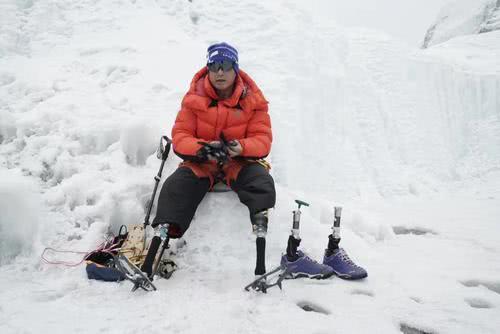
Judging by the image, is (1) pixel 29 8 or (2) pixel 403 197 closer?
(2) pixel 403 197

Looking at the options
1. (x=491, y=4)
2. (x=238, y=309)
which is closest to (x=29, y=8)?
(x=238, y=309)

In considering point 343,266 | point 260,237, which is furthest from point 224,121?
point 343,266

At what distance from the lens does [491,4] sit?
16.0m

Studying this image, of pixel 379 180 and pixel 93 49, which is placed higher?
pixel 93 49

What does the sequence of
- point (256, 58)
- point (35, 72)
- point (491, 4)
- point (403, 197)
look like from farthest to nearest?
point (491, 4), point (256, 58), point (403, 197), point (35, 72)

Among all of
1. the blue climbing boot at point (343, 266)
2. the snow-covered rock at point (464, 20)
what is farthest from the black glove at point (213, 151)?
the snow-covered rock at point (464, 20)

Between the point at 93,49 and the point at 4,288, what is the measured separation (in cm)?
524

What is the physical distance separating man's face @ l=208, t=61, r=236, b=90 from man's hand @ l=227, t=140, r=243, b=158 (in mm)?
690

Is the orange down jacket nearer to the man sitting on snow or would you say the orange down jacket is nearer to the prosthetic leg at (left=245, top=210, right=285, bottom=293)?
the man sitting on snow

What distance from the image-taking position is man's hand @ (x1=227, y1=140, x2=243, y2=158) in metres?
3.53

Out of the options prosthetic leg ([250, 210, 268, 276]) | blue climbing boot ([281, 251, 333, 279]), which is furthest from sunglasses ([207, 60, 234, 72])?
blue climbing boot ([281, 251, 333, 279])

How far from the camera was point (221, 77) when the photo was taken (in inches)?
147

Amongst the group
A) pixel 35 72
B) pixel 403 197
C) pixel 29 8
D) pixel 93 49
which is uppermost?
pixel 29 8

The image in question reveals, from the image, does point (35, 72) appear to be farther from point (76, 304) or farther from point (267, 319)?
point (267, 319)
